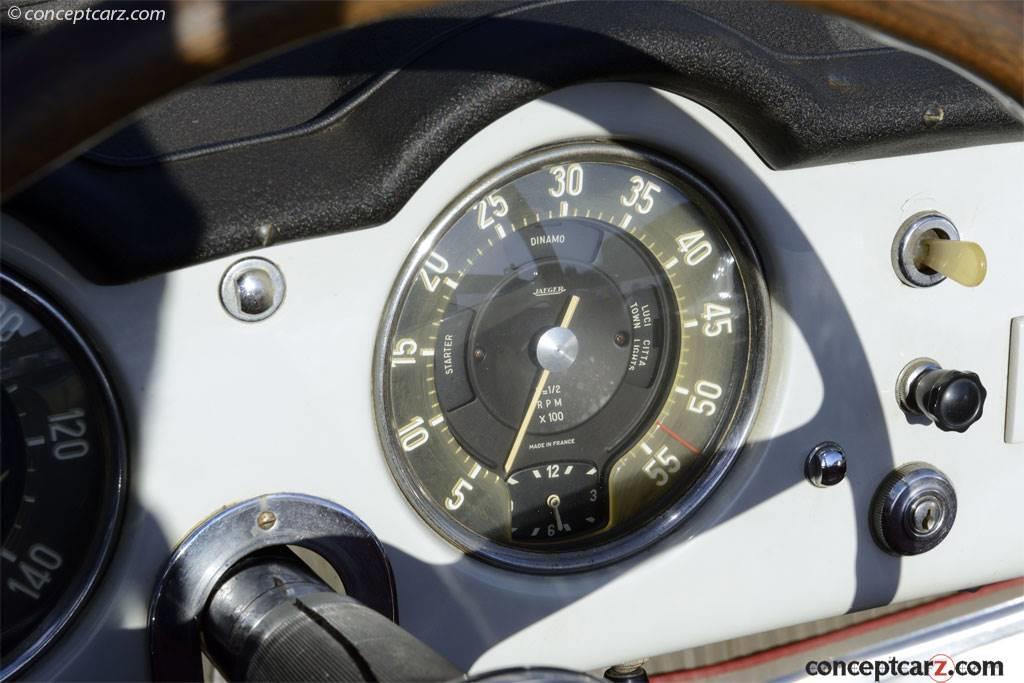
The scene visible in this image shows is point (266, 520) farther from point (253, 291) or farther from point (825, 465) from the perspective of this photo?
point (825, 465)

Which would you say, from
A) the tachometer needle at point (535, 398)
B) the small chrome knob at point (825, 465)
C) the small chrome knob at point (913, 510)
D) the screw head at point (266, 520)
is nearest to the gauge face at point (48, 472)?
the screw head at point (266, 520)

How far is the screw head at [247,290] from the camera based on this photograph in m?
1.35

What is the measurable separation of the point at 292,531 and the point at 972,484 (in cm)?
98

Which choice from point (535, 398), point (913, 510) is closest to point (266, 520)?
point (535, 398)

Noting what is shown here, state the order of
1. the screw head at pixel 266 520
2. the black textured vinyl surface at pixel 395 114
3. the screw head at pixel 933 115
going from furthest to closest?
the screw head at pixel 933 115 → the screw head at pixel 266 520 → the black textured vinyl surface at pixel 395 114

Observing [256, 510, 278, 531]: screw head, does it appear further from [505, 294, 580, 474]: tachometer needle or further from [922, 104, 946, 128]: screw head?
[922, 104, 946, 128]: screw head

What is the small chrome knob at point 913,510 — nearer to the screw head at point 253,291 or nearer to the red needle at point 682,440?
the red needle at point 682,440

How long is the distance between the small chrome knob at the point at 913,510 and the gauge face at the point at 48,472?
3.32ft

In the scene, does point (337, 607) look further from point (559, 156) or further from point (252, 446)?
point (559, 156)

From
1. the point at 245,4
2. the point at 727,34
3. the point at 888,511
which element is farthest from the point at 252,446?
the point at 888,511

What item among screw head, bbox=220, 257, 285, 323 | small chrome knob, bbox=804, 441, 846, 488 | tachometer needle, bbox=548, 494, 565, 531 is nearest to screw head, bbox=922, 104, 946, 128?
small chrome knob, bbox=804, 441, 846, 488

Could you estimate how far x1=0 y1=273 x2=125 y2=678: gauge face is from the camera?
4.26ft

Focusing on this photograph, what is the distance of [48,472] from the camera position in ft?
4.38

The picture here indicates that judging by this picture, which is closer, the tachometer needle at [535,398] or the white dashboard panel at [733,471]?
the white dashboard panel at [733,471]
